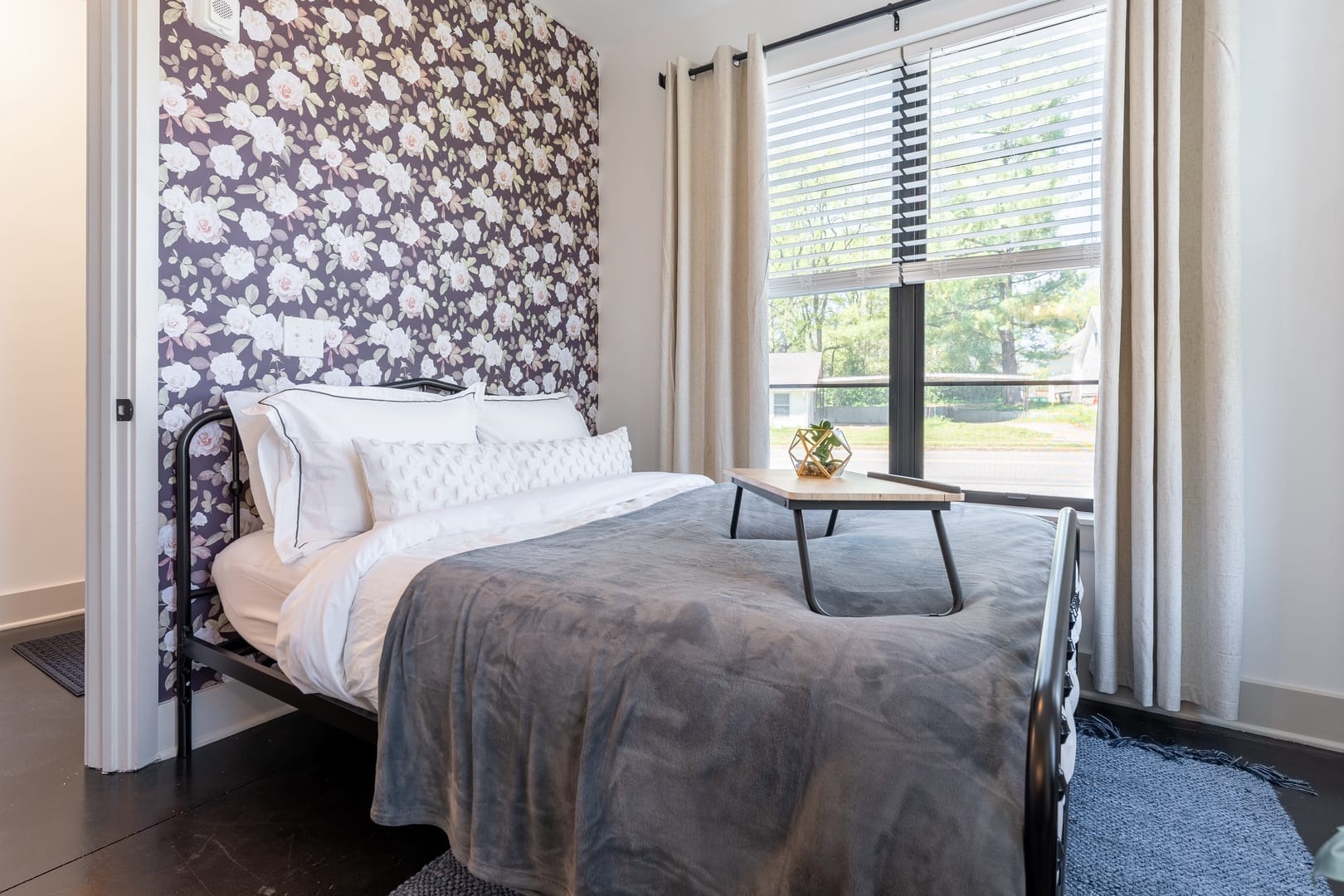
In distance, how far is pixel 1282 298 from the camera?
2055 mm

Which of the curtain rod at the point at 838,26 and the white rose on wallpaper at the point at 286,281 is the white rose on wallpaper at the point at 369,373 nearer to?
the white rose on wallpaper at the point at 286,281

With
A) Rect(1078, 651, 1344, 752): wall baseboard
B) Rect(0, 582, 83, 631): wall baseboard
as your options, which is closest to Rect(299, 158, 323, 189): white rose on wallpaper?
Rect(0, 582, 83, 631): wall baseboard

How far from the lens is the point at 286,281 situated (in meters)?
2.11

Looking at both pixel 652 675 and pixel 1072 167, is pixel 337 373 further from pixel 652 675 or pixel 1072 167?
pixel 1072 167

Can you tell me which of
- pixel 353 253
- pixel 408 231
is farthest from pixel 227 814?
pixel 408 231

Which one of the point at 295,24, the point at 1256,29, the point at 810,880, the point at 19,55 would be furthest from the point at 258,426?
the point at 1256,29

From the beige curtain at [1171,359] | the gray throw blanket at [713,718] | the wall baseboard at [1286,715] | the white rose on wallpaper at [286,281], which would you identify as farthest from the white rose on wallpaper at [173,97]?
the wall baseboard at [1286,715]

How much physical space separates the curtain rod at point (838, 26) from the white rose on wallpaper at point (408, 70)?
49.5 inches

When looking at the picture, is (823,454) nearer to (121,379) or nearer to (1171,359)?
(1171,359)

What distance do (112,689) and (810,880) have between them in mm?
1904

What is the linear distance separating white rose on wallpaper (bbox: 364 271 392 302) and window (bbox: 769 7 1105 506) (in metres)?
1.62

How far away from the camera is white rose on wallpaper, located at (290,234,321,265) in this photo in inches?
84.2

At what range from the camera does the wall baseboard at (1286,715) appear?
6.63 feet

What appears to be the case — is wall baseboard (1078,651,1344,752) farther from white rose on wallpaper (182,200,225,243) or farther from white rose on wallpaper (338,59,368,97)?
white rose on wallpaper (338,59,368,97)
